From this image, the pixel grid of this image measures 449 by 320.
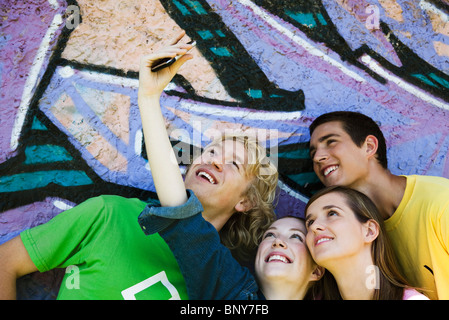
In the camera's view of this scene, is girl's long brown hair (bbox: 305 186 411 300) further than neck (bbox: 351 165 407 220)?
No

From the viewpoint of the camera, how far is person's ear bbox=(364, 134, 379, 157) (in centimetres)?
299

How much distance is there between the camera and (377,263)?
7.82 ft

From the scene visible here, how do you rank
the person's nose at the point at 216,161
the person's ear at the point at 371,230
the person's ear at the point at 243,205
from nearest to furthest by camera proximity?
the person's ear at the point at 371,230 < the person's nose at the point at 216,161 < the person's ear at the point at 243,205

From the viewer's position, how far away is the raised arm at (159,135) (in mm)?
2012

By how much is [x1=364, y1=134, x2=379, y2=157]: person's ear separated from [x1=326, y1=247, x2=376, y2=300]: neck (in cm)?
85

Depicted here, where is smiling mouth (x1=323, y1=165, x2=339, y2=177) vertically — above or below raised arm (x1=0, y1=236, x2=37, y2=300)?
below

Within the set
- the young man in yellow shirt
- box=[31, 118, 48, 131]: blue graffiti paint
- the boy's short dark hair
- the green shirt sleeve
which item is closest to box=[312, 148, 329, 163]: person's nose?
the young man in yellow shirt

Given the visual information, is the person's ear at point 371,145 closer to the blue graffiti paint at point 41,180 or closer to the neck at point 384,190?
the neck at point 384,190

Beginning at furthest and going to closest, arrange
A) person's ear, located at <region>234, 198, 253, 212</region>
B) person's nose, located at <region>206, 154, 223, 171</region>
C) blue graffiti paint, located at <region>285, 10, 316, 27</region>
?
blue graffiti paint, located at <region>285, 10, 316, 27</region> → person's ear, located at <region>234, 198, 253, 212</region> → person's nose, located at <region>206, 154, 223, 171</region>

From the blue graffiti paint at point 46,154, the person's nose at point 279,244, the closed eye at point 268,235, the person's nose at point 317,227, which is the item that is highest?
the blue graffiti paint at point 46,154

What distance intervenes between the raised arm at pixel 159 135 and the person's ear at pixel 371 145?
4.81 feet

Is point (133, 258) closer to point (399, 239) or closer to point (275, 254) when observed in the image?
point (275, 254)

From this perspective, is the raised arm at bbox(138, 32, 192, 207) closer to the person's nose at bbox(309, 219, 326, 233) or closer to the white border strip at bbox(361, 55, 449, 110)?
the person's nose at bbox(309, 219, 326, 233)

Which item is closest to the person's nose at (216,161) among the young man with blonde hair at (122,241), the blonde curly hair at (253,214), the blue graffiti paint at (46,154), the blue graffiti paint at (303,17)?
the young man with blonde hair at (122,241)
